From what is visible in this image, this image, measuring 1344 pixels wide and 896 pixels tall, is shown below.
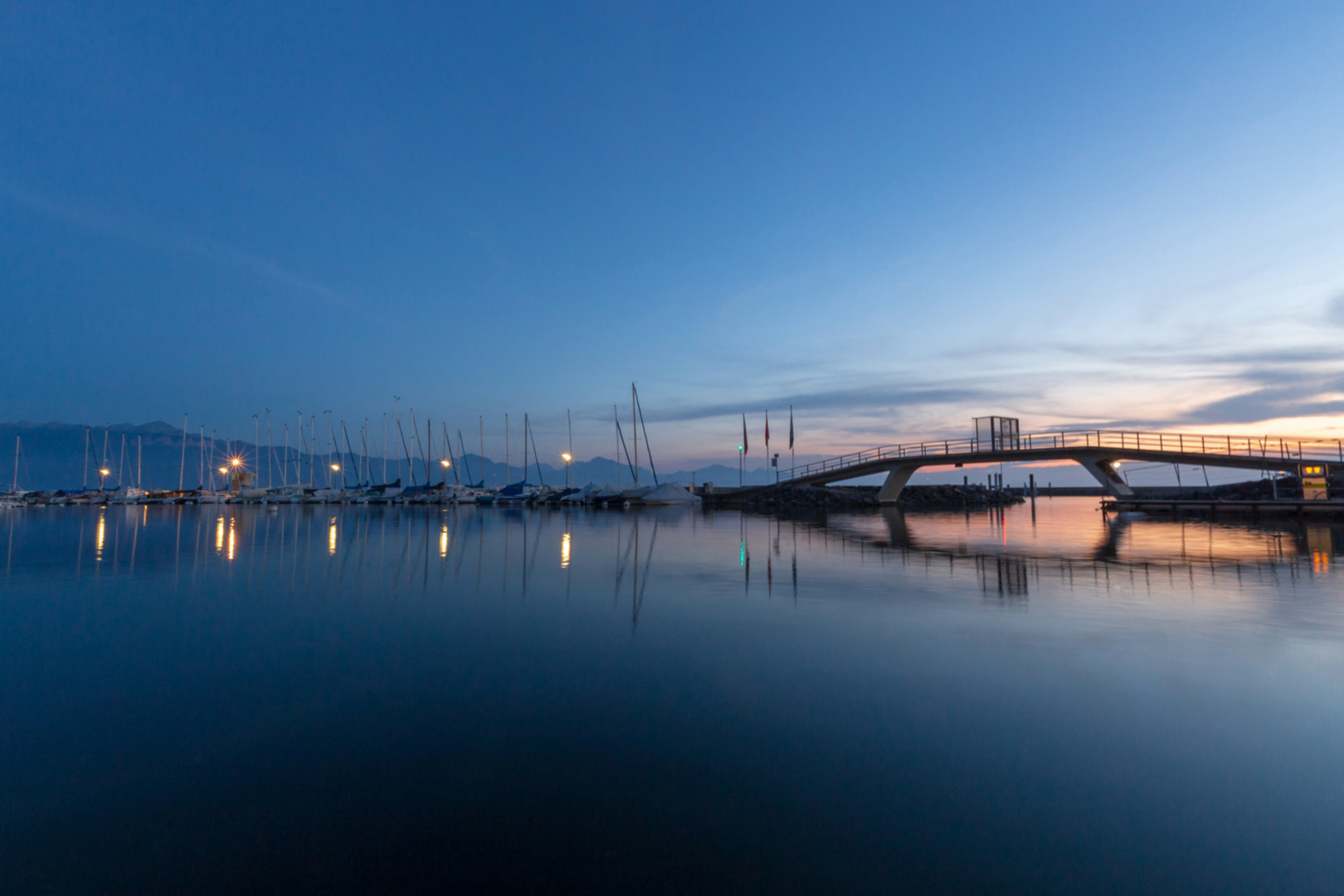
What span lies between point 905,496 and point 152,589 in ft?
192

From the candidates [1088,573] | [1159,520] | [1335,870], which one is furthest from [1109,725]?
[1159,520]

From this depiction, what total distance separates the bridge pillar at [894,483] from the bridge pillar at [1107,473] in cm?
1118

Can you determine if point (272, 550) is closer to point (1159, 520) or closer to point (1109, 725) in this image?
point (1109, 725)

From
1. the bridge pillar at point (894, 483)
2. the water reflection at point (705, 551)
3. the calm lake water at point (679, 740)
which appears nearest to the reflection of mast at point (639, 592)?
the water reflection at point (705, 551)

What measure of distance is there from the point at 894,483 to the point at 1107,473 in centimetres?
1419

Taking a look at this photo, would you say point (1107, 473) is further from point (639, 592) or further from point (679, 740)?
point (679, 740)

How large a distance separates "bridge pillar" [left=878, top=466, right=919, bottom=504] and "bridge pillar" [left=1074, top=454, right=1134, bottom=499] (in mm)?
11178

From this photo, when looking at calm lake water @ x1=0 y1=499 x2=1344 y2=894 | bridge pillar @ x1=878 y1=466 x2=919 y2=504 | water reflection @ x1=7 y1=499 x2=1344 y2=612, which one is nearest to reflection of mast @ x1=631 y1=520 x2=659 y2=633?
water reflection @ x1=7 y1=499 x2=1344 y2=612

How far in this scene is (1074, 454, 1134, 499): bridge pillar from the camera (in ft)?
141

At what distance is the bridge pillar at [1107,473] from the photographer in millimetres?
42941

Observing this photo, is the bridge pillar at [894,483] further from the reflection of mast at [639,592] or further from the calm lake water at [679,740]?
the calm lake water at [679,740]

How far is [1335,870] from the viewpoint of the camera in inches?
138

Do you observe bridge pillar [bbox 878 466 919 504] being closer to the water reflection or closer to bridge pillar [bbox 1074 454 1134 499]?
bridge pillar [bbox 1074 454 1134 499]

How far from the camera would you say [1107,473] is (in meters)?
43.7
